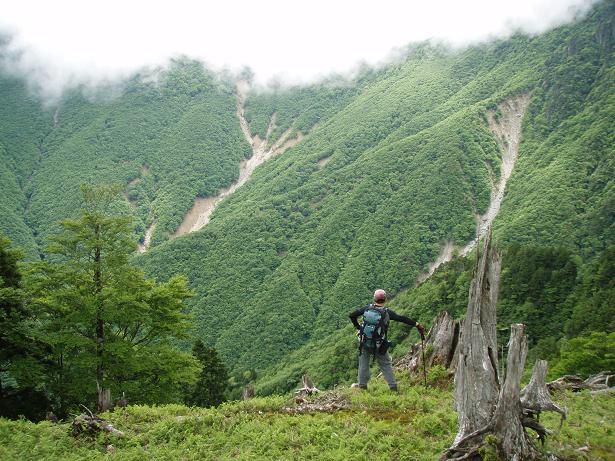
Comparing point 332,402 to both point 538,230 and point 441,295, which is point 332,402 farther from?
point 538,230

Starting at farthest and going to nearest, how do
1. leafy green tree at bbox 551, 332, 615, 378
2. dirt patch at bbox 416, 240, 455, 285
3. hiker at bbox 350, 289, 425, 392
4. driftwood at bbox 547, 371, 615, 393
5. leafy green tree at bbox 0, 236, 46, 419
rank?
dirt patch at bbox 416, 240, 455, 285 → leafy green tree at bbox 551, 332, 615, 378 → leafy green tree at bbox 0, 236, 46, 419 → driftwood at bbox 547, 371, 615, 393 → hiker at bbox 350, 289, 425, 392

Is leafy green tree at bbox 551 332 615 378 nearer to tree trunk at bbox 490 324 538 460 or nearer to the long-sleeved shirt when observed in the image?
the long-sleeved shirt

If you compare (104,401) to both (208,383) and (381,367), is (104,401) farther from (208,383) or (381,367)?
(208,383)

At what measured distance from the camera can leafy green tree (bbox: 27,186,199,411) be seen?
67.4ft

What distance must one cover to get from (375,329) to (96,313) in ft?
43.6

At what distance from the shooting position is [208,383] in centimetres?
4344

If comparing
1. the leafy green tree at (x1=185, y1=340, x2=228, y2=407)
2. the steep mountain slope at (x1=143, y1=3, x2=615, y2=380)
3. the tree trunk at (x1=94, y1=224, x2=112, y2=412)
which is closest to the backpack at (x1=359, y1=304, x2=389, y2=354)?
the tree trunk at (x1=94, y1=224, x2=112, y2=412)

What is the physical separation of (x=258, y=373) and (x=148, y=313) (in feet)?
298

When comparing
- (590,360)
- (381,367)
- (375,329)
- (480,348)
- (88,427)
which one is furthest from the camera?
(590,360)

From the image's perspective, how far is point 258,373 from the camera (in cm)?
10938

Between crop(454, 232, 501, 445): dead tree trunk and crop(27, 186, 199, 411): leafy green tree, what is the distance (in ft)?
51.4

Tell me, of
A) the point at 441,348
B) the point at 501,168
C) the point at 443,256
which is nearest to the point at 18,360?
the point at 441,348

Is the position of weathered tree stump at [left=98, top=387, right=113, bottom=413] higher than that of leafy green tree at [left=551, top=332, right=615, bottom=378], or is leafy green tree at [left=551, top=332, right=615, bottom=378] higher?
weathered tree stump at [left=98, top=387, right=113, bottom=413]

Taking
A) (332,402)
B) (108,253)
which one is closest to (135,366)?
(108,253)
